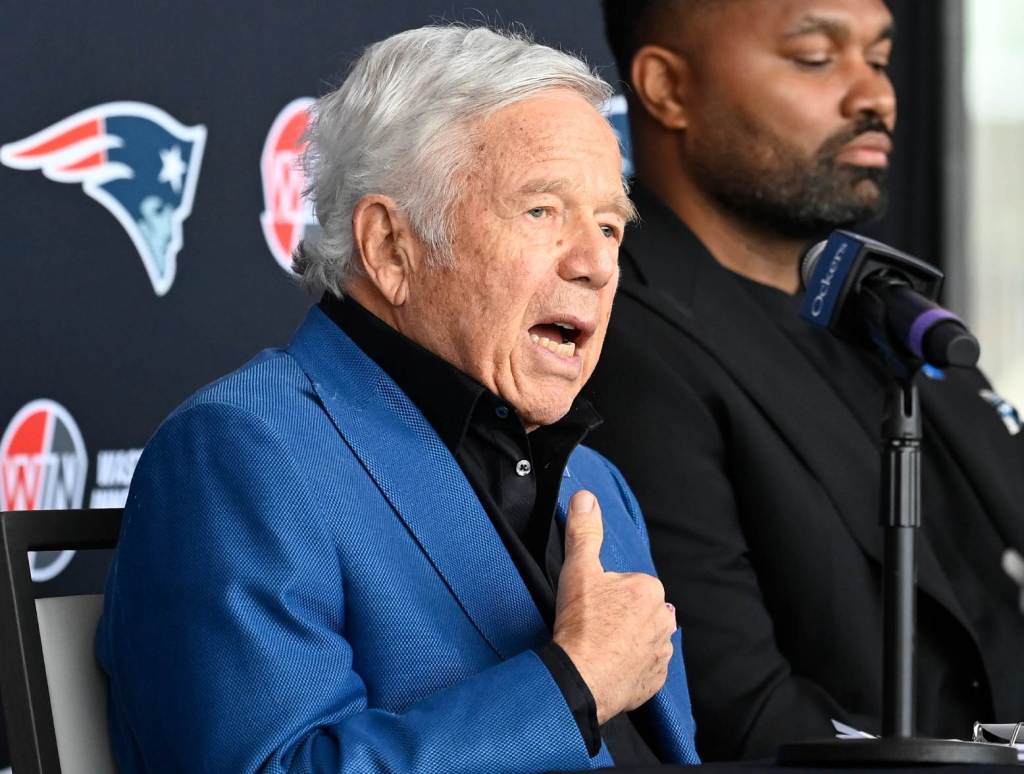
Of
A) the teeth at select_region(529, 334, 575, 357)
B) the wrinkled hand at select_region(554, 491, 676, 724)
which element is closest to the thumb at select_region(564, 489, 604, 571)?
the wrinkled hand at select_region(554, 491, 676, 724)

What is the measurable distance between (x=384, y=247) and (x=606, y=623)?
0.56 metres

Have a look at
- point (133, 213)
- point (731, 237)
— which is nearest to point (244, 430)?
point (133, 213)

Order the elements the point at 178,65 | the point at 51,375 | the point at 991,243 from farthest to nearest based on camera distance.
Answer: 1. the point at 991,243
2. the point at 178,65
3. the point at 51,375

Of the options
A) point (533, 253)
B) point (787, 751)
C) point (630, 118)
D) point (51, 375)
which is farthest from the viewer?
point (630, 118)

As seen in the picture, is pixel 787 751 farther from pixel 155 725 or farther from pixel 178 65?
pixel 178 65

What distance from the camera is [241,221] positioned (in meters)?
2.63

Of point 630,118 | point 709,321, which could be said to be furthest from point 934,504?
point 630,118

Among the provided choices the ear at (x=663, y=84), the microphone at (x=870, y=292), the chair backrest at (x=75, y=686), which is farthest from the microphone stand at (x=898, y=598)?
the ear at (x=663, y=84)

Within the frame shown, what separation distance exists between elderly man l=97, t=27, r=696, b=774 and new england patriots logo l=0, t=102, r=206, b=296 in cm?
53

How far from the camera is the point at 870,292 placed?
156 centimetres

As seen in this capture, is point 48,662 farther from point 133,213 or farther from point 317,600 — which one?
point 133,213

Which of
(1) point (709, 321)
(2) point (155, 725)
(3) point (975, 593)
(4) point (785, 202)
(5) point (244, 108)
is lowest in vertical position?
(3) point (975, 593)

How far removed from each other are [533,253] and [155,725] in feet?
2.25

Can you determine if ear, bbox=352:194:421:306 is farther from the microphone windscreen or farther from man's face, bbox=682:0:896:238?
man's face, bbox=682:0:896:238
